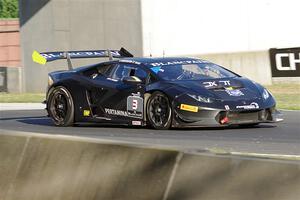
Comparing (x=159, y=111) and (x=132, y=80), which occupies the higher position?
(x=132, y=80)

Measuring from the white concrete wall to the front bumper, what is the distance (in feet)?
60.1

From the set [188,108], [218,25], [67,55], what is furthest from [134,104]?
[218,25]

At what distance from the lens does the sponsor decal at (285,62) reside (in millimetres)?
22953

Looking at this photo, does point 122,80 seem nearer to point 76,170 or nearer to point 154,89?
point 154,89

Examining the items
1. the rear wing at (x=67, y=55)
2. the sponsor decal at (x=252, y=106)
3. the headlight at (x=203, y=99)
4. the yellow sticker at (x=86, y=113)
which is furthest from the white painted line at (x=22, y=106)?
the sponsor decal at (x=252, y=106)

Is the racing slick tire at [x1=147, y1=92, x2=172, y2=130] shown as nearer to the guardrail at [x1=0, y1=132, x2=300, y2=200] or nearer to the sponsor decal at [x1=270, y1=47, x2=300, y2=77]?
the guardrail at [x1=0, y1=132, x2=300, y2=200]

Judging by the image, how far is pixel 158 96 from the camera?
38.3 ft

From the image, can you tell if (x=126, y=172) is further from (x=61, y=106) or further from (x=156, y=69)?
(x=61, y=106)

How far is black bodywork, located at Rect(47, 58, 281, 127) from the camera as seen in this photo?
11.3m

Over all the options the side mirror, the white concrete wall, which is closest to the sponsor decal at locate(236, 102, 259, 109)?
the side mirror

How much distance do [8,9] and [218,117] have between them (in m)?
45.0


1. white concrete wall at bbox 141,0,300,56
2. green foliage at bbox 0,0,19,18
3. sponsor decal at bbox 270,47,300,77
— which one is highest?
green foliage at bbox 0,0,19,18

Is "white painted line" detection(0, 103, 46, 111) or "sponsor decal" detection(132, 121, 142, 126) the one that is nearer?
"sponsor decal" detection(132, 121, 142, 126)

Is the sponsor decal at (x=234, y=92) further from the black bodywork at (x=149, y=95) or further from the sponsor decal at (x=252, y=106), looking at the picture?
the sponsor decal at (x=252, y=106)
